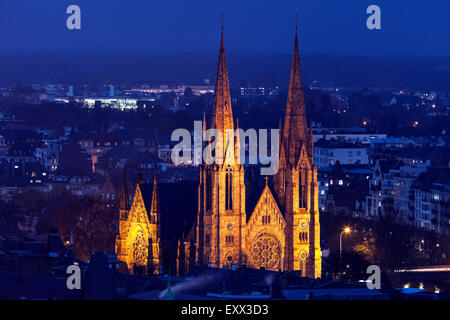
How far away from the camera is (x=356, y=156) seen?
646 ft

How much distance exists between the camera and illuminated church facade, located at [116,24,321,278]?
318 ft

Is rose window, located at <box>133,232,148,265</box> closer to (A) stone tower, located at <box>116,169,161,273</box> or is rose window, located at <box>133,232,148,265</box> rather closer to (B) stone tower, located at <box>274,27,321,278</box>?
(A) stone tower, located at <box>116,169,161,273</box>

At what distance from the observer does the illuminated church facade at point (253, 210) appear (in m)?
96.9

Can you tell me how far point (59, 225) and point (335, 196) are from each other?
120ft

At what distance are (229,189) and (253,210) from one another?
2.33m

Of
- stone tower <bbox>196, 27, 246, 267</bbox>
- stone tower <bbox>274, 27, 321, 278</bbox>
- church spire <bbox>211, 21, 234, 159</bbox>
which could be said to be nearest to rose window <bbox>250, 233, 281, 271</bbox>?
stone tower <bbox>274, 27, 321, 278</bbox>

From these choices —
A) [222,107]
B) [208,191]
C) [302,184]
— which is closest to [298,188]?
[302,184]

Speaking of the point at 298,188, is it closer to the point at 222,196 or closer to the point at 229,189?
the point at 229,189

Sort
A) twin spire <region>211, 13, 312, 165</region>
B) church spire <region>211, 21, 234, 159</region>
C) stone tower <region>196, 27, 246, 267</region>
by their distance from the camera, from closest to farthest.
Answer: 1. church spire <region>211, 21, 234, 159</region>
2. stone tower <region>196, 27, 246, 267</region>
3. twin spire <region>211, 13, 312, 165</region>

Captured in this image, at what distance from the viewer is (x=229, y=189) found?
97188 millimetres

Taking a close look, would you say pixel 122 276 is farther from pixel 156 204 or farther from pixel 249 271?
pixel 156 204

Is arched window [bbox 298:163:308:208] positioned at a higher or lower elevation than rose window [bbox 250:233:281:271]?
higher
